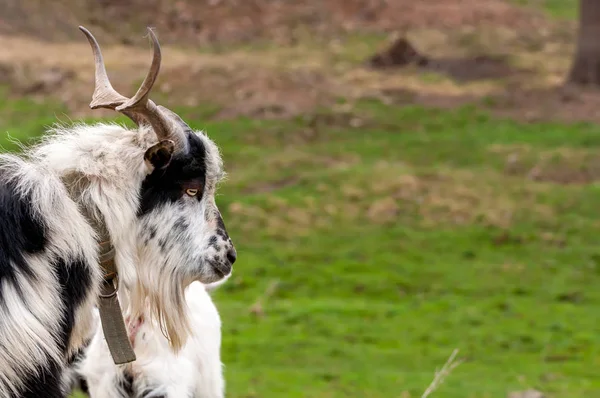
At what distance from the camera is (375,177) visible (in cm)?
1515

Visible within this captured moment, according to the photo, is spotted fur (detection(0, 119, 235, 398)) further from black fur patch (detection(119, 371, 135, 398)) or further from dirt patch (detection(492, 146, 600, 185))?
dirt patch (detection(492, 146, 600, 185))

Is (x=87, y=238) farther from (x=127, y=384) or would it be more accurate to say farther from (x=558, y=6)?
(x=558, y=6)

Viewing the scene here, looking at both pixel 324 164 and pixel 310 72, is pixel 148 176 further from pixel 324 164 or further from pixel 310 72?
pixel 310 72

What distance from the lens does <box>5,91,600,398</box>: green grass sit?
996 centimetres

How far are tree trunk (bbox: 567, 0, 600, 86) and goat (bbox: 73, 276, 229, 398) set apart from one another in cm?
1642

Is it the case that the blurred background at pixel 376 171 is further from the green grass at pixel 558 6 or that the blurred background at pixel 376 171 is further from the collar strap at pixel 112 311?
the green grass at pixel 558 6

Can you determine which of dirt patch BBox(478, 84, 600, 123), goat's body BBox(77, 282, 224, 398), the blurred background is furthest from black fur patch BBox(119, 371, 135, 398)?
dirt patch BBox(478, 84, 600, 123)

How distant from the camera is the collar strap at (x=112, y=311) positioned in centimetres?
391

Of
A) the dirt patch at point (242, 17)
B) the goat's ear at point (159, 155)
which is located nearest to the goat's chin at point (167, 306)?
the goat's ear at point (159, 155)

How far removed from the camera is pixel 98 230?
3.88 meters

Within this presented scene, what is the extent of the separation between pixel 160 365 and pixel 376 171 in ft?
35.4

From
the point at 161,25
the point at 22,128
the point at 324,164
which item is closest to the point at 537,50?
the point at 161,25

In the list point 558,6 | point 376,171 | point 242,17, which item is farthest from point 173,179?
point 558,6

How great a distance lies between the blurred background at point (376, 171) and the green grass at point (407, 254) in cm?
3
